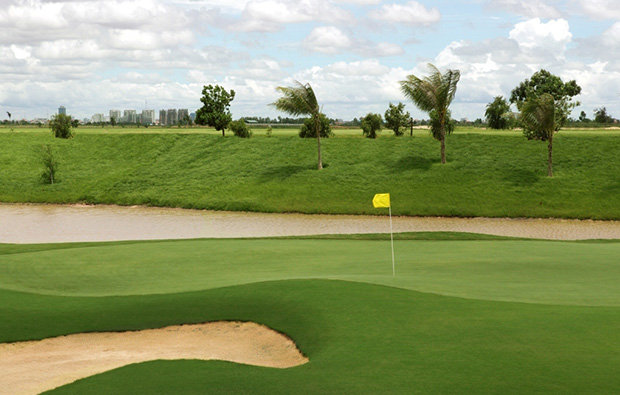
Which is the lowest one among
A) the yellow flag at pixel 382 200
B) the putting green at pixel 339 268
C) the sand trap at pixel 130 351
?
the sand trap at pixel 130 351

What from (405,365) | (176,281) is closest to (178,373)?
(405,365)

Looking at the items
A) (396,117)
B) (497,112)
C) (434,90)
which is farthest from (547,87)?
(434,90)

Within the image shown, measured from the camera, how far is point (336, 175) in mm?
51188

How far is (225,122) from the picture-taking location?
67125 millimetres

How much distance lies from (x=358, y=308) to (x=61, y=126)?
68.8 metres

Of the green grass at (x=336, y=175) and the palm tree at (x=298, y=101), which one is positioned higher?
the palm tree at (x=298, y=101)

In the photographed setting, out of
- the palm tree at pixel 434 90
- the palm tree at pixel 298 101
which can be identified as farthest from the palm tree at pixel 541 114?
the palm tree at pixel 298 101

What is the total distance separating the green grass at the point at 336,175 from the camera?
44438 mm

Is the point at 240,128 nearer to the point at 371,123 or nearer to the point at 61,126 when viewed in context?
the point at 371,123

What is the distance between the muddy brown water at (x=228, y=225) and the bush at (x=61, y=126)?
2836 centimetres

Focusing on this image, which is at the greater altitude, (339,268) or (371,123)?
(371,123)

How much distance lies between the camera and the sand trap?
39.0ft

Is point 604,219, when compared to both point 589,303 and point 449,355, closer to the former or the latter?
point 589,303

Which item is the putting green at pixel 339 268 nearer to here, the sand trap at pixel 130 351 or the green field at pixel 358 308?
the green field at pixel 358 308
